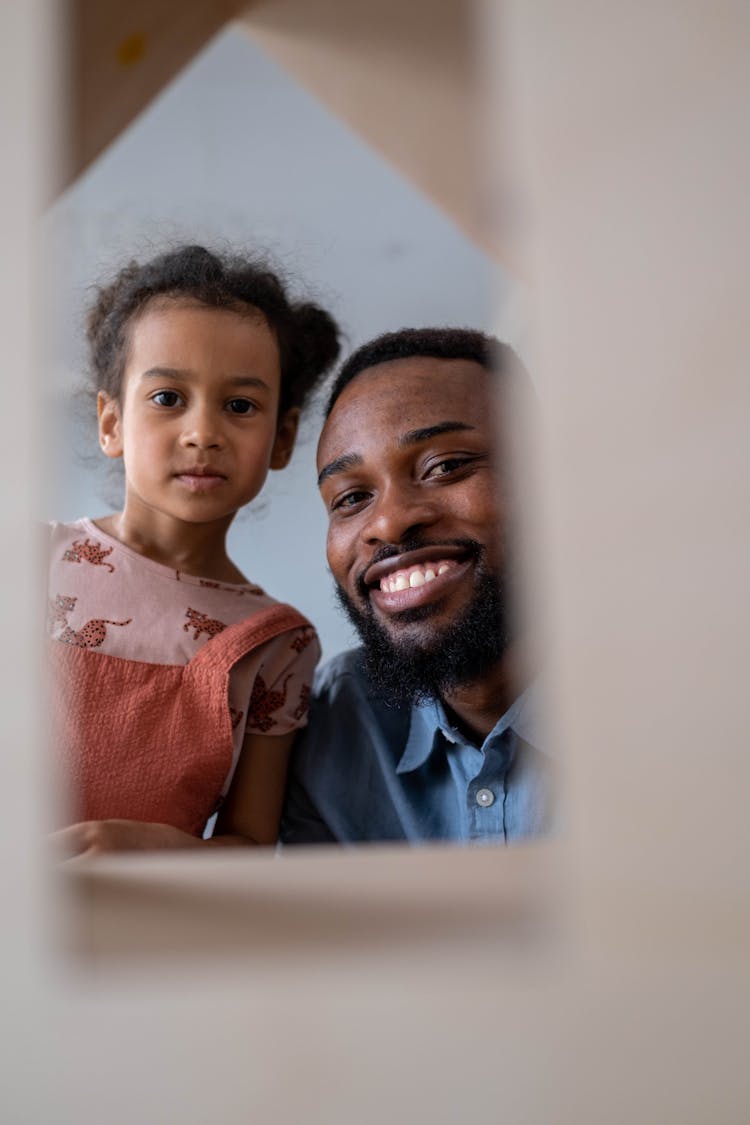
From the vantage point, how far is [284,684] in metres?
0.71

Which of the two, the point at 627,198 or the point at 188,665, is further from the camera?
the point at 188,665

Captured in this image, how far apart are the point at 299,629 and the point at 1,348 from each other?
44 cm

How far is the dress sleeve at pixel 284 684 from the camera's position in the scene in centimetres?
70

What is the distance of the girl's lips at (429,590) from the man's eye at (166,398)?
0.19 metres

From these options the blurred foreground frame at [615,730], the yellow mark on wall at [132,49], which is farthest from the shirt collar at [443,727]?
the yellow mark on wall at [132,49]

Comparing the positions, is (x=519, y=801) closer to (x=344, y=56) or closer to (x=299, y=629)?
Result: (x=299, y=629)

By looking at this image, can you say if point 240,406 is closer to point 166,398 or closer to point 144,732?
point 166,398

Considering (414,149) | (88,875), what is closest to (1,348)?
(88,875)

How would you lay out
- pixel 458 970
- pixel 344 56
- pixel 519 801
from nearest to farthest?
pixel 458 970 < pixel 519 801 < pixel 344 56

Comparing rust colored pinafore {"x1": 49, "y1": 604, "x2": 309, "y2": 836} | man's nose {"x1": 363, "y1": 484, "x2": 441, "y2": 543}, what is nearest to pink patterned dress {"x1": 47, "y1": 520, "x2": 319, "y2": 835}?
rust colored pinafore {"x1": 49, "y1": 604, "x2": 309, "y2": 836}

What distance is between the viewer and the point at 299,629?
2.37 ft

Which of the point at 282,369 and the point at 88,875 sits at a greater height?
the point at 282,369

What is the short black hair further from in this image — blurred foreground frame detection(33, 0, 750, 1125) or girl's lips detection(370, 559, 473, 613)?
blurred foreground frame detection(33, 0, 750, 1125)

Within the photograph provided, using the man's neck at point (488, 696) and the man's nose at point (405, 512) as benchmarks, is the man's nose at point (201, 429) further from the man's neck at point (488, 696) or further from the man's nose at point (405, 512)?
the man's neck at point (488, 696)
